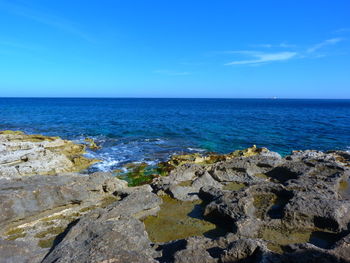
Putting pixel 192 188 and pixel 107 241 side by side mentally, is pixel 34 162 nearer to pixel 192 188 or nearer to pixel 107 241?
pixel 192 188

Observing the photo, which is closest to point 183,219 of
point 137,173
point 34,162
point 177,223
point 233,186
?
point 177,223

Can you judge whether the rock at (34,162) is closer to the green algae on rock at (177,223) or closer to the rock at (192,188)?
the rock at (192,188)

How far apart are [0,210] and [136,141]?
2021cm

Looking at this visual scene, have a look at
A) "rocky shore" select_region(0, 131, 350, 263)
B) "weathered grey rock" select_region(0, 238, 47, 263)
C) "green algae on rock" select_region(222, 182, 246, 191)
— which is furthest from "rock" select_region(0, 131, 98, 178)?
"green algae on rock" select_region(222, 182, 246, 191)

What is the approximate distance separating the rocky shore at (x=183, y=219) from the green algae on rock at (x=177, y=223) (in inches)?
1.2

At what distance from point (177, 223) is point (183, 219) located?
32cm

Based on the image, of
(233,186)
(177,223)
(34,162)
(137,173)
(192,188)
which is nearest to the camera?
(177,223)

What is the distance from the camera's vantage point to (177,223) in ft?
26.4

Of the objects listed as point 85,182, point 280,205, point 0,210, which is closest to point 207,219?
point 280,205

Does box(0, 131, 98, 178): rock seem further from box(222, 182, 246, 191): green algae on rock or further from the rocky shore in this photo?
box(222, 182, 246, 191): green algae on rock

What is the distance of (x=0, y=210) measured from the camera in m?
7.23

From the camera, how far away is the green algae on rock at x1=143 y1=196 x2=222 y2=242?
7377mm

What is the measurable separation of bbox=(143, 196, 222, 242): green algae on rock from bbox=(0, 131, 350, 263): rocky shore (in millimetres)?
32

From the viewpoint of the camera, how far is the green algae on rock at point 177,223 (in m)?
7.38
